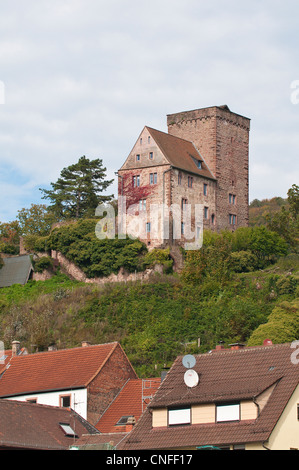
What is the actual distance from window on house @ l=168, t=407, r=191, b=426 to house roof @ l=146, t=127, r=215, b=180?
3989 centimetres

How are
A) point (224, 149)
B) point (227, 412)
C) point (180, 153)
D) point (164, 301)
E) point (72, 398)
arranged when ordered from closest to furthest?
point (227, 412) < point (72, 398) < point (164, 301) < point (180, 153) < point (224, 149)

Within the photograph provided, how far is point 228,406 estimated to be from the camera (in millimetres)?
33531

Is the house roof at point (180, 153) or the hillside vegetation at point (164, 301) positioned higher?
the house roof at point (180, 153)

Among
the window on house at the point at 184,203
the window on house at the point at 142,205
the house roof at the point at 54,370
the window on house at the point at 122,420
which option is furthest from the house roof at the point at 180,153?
the window on house at the point at 122,420

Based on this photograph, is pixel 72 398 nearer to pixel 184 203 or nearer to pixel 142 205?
pixel 142 205

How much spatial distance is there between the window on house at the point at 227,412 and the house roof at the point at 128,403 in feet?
29.8

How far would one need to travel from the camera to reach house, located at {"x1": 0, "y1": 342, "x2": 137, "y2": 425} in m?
45.3

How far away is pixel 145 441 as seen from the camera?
1335 inches

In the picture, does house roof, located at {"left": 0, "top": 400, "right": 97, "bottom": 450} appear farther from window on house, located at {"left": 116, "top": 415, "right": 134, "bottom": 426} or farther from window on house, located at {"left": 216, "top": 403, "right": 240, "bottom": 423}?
window on house, located at {"left": 216, "top": 403, "right": 240, "bottom": 423}

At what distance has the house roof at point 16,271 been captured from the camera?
7512 cm

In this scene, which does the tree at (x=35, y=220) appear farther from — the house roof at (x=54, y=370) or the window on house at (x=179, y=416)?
the window on house at (x=179, y=416)

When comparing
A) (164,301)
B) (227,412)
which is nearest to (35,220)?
(164,301)

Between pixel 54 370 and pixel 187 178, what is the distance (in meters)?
29.8

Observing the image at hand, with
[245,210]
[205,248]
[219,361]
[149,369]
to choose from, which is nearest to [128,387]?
[149,369]
